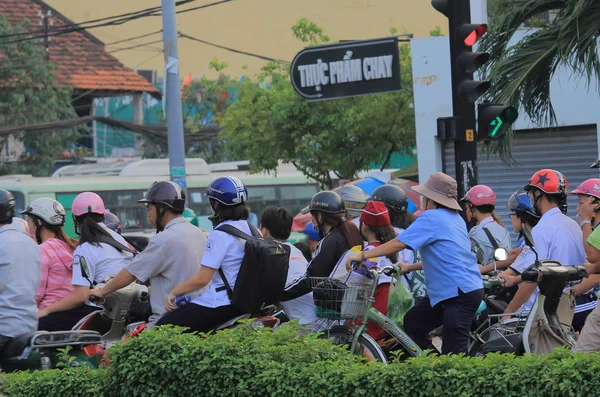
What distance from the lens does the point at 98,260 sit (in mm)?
9039

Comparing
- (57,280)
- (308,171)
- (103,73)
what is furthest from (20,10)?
(57,280)

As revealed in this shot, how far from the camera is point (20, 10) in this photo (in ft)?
114

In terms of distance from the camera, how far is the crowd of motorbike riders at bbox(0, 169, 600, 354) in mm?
7715

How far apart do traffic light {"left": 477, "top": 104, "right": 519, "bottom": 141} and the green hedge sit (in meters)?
4.96

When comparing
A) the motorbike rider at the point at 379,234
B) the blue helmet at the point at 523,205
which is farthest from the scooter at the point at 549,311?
the blue helmet at the point at 523,205

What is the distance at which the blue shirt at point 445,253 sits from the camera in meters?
7.76

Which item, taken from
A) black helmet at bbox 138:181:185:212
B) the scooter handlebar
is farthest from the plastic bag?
the scooter handlebar

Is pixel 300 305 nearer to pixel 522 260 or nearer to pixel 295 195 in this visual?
pixel 522 260

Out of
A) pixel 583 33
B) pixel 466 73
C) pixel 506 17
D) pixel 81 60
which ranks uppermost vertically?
pixel 81 60

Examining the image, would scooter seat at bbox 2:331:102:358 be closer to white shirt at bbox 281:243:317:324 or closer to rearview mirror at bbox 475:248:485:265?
white shirt at bbox 281:243:317:324

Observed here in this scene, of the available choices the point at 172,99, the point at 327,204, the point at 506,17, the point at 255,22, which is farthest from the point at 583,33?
the point at 255,22

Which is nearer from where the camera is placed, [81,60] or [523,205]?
[523,205]

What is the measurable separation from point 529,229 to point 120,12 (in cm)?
3053

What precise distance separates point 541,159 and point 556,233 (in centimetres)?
1035
